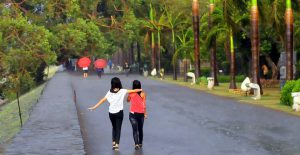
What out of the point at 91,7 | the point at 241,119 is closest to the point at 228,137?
the point at 241,119

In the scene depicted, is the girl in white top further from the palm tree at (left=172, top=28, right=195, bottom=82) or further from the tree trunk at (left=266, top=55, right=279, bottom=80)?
the palm tree at (left=172, top=28, right=195, bottom=82)

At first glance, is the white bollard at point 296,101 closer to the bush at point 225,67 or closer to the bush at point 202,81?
the bush at point 202,81

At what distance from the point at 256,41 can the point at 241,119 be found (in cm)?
1188

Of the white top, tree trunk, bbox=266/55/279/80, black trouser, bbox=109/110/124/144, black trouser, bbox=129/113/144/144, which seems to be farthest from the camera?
tree trunk, bbox=266/55/279/80

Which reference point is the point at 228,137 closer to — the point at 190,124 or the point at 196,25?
the point at 190,124

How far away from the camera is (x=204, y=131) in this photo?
55.0 ft

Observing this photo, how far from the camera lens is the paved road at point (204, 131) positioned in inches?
522

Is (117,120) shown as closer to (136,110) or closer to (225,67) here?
(136,110)

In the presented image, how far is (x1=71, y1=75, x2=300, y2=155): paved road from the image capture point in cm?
1326

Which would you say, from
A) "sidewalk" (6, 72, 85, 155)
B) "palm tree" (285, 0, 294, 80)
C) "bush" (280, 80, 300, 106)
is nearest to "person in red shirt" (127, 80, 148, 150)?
"sidewalk" (6, 72, 85, 155)

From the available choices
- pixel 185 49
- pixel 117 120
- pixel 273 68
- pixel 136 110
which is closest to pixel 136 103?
pixel 136 110

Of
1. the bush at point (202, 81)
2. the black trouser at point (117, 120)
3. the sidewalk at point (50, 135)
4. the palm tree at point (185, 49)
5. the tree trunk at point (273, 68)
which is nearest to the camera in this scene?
the sidewalk at point (50, 135)

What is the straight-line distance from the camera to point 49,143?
1038cm

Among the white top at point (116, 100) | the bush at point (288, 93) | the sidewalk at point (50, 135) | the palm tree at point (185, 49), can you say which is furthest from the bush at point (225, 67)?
the white top at point (116, 100)
